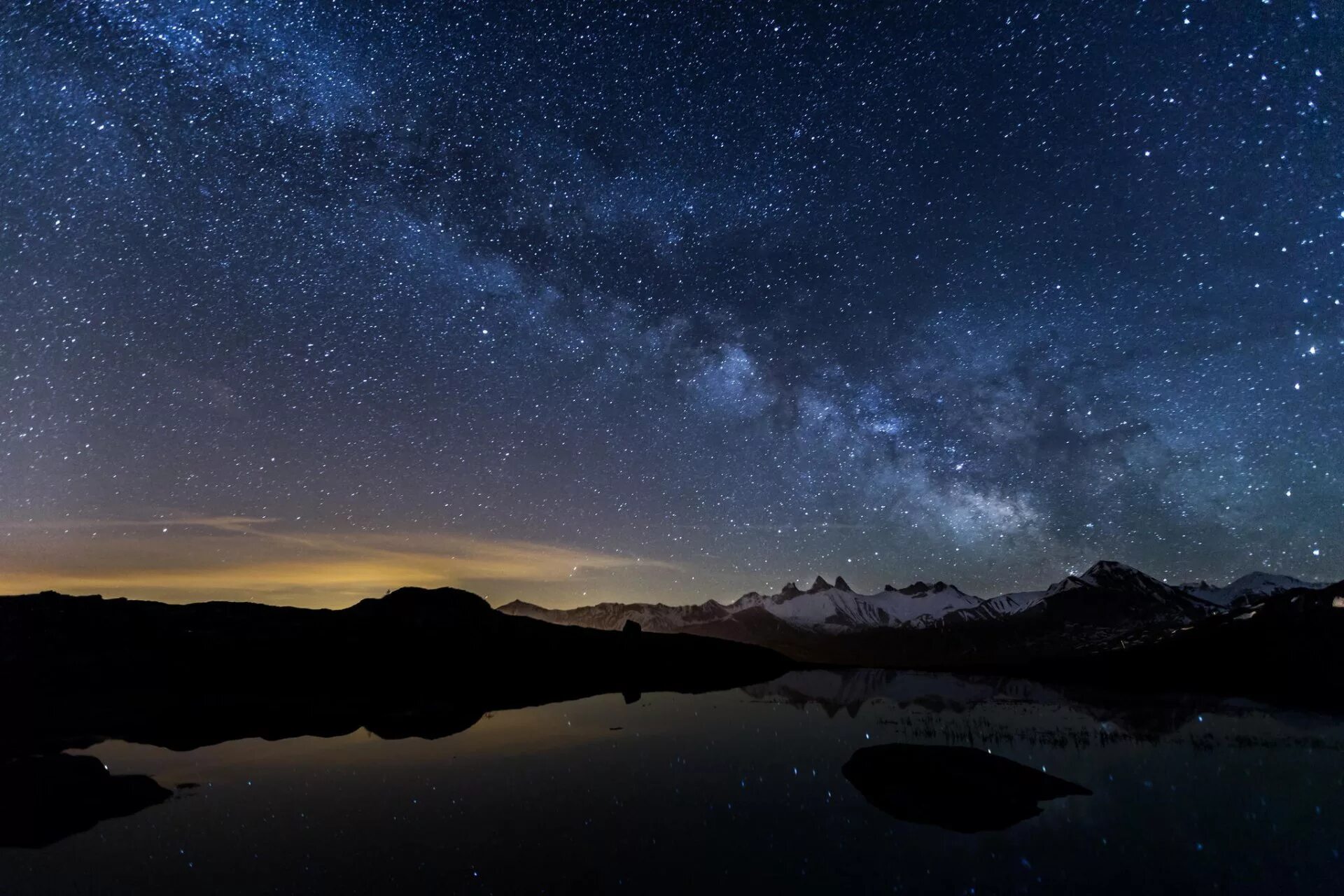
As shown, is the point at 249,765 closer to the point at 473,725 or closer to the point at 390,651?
the point at 473,725

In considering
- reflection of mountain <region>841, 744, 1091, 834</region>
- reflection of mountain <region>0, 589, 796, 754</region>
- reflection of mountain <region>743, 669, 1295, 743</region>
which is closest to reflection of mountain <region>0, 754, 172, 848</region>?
reflection of mountain <region>0, 589, 796, 754</region>

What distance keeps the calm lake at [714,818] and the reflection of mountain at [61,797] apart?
963 mm

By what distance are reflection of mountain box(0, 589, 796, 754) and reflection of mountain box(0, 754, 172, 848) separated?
13.0 meters

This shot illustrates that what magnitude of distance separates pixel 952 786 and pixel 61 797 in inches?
1463

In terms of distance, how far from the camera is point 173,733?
43.6 m

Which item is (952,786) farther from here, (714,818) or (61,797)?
(61,797)

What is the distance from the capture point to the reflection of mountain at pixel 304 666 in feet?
161

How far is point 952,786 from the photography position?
25891 mm

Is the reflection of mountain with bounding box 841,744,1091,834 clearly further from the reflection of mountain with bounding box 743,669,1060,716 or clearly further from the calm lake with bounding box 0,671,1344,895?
the reflection of mountain with bounding box 743,669,1060,716

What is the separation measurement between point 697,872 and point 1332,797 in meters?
29.3

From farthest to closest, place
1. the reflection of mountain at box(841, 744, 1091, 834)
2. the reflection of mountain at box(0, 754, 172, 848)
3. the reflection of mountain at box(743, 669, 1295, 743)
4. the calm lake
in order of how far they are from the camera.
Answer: the reflection of mountain at box(743, 669, 1295, 743) < the reflection of mountain at box(841, 744, 1091, 834) < the reflection of mountain at box(0, 754, 172, 848) < the calm lake

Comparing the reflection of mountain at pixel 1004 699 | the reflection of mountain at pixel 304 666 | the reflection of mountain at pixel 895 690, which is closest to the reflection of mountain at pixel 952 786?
the reflection of mountain at pixel 1004 699

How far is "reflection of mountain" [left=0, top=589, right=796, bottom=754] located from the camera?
4922 cm

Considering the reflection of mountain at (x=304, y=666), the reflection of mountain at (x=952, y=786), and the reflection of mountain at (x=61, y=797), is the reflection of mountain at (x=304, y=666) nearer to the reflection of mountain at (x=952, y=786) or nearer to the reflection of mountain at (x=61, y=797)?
the reflection of mountain at (x=61, y=797)
